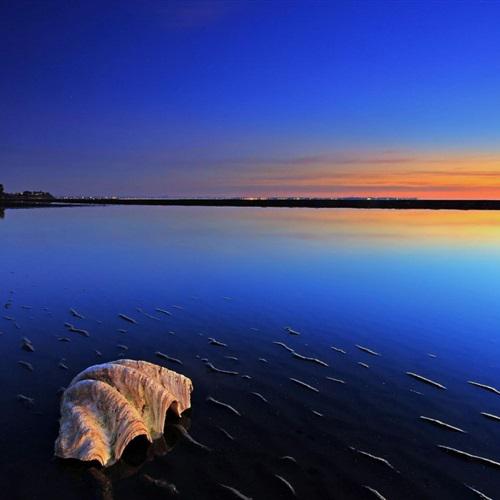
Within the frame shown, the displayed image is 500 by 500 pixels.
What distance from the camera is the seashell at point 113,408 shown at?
6539 mm

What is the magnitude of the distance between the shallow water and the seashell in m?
0.33

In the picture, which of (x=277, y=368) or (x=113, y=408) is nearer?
(x=113, y=408)

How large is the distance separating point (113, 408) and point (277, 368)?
4.54m

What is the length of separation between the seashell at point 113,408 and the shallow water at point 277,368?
0.33 metres

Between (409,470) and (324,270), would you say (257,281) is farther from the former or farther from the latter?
(409,470)

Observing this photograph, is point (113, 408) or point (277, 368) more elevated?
point (113, 408)

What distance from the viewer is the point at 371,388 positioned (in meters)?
9.34

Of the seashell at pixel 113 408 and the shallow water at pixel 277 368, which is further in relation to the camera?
the seashell at pixel 113 408

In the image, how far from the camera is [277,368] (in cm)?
1034

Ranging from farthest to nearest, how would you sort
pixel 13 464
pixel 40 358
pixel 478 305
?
1. pixel 478 305
2. pixel 40 358
3. pixel 13 464

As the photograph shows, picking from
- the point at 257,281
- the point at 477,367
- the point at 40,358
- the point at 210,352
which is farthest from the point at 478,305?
the point at 40,358

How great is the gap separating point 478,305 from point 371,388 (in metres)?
11.1

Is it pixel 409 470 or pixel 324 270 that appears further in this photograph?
pixel 324 270

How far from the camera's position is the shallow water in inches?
251
